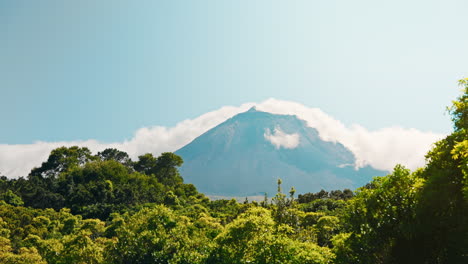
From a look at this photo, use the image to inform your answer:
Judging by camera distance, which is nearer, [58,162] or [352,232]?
[352,232]

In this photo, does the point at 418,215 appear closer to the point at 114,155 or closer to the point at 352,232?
the point at 352,232

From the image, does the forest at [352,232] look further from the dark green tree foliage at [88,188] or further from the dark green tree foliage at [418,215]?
the dark green tree foliage at [88,188]

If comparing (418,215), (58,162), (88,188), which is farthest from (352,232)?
(58,162)

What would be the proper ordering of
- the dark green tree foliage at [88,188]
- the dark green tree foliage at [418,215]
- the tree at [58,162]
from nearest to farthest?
the dark green tree foliage at [418,215] < the dark green tree foliage at [88,188] < the tree at [58,162]

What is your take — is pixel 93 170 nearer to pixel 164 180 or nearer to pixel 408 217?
pixel 164 180

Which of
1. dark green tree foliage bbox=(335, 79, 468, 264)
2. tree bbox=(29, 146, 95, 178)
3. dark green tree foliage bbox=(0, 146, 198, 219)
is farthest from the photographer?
tree bbox=(29, 146, 95, 178)

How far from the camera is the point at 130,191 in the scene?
81.8 meters

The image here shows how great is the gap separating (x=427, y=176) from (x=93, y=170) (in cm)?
9115

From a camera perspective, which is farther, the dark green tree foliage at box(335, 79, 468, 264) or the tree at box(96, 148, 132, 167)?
the tree at box(96, 148, 132, 167)

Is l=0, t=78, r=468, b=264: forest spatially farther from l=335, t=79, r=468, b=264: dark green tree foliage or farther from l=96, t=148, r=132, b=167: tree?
l=96, t=148, r=132, b=167: tree

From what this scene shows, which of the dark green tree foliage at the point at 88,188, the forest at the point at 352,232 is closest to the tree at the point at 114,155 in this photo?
the dark green tree foliage at the point at 88,188

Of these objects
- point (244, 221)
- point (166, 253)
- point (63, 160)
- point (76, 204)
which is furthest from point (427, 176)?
point (63, 160)

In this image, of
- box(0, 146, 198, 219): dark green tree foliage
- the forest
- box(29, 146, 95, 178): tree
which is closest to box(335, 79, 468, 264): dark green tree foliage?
the forest

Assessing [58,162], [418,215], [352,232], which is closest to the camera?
[418,215]
